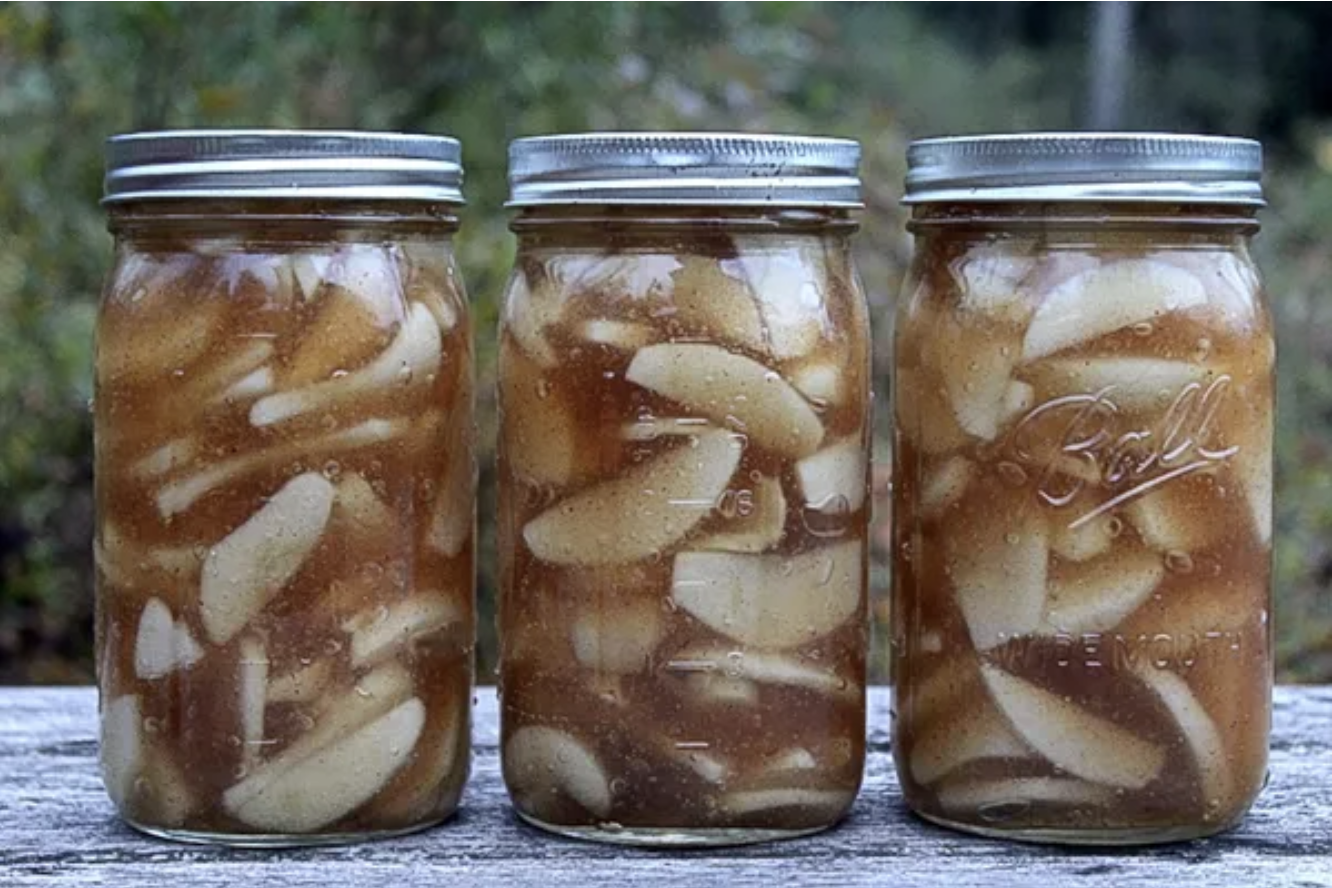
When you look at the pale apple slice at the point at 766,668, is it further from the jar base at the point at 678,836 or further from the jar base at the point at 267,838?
the jar base at the point at 267,838

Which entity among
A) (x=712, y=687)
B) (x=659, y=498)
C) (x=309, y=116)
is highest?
(x=309, y=116)

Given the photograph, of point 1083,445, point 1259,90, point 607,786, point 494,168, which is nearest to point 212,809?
point 607,786

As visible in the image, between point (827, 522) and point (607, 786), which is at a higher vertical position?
point (827, 522)

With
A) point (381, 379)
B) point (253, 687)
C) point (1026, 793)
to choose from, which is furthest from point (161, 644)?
point (1026, 793)

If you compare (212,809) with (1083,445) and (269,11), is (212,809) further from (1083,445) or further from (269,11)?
(269,11)

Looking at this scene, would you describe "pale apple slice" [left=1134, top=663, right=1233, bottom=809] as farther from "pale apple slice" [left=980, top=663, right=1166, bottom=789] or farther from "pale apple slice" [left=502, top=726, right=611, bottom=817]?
"pale apple slice" [left=502, top=726, right=611, bottom=817]

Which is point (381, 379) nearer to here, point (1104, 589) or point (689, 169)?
point (689, 169)
